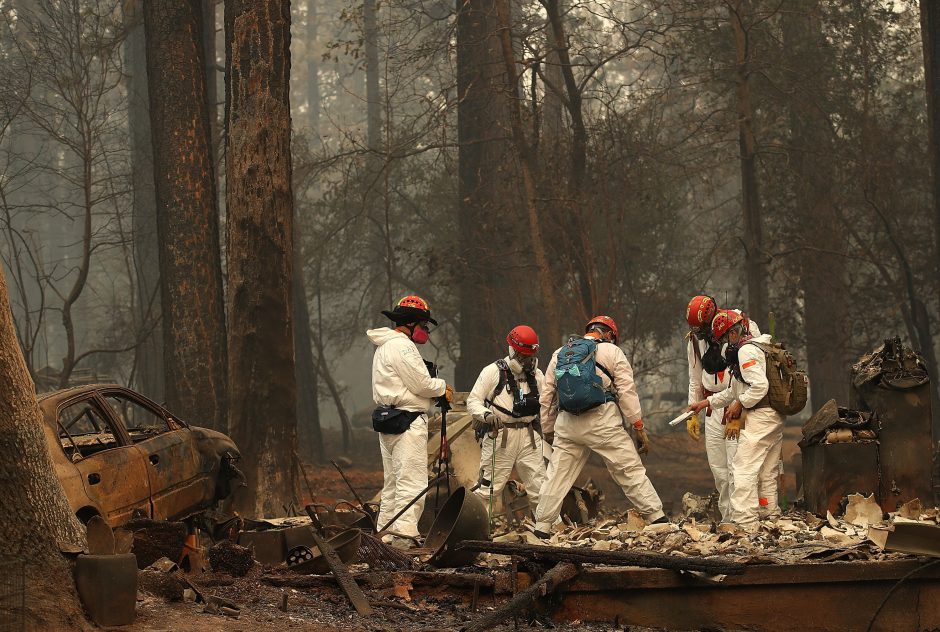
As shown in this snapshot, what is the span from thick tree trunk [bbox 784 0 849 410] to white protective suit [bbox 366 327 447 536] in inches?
480

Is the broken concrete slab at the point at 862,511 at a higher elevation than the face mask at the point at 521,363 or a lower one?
lower

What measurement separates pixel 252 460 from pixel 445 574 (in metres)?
5.41

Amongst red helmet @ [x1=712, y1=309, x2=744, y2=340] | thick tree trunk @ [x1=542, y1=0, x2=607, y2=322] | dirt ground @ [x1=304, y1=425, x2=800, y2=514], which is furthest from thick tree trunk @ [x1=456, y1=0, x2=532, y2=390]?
red helmet @ [x1=712, y1=309, x2=744, y2=340]

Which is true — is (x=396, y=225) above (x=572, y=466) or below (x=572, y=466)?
above

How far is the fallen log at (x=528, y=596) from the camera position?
7340 millimetres

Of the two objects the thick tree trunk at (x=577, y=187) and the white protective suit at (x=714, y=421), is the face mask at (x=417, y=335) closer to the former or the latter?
the white protective suit at (x=714, y=421)

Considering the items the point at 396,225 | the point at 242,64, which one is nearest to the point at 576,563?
the point at 242,64

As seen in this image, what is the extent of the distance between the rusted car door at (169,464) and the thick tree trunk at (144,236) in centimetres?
1048

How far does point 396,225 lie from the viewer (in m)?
30.4

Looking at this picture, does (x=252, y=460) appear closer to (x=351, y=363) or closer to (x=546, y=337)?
(x=546, y=337)

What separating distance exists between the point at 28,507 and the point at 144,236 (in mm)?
18927

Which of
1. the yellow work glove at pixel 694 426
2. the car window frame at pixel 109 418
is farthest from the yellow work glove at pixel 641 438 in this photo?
the car window frame at pixel 109 418

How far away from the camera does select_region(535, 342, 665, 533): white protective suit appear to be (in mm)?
11547

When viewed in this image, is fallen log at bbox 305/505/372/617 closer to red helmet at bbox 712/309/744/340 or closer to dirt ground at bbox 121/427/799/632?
dirt ground at bbox 121/427/799/632
